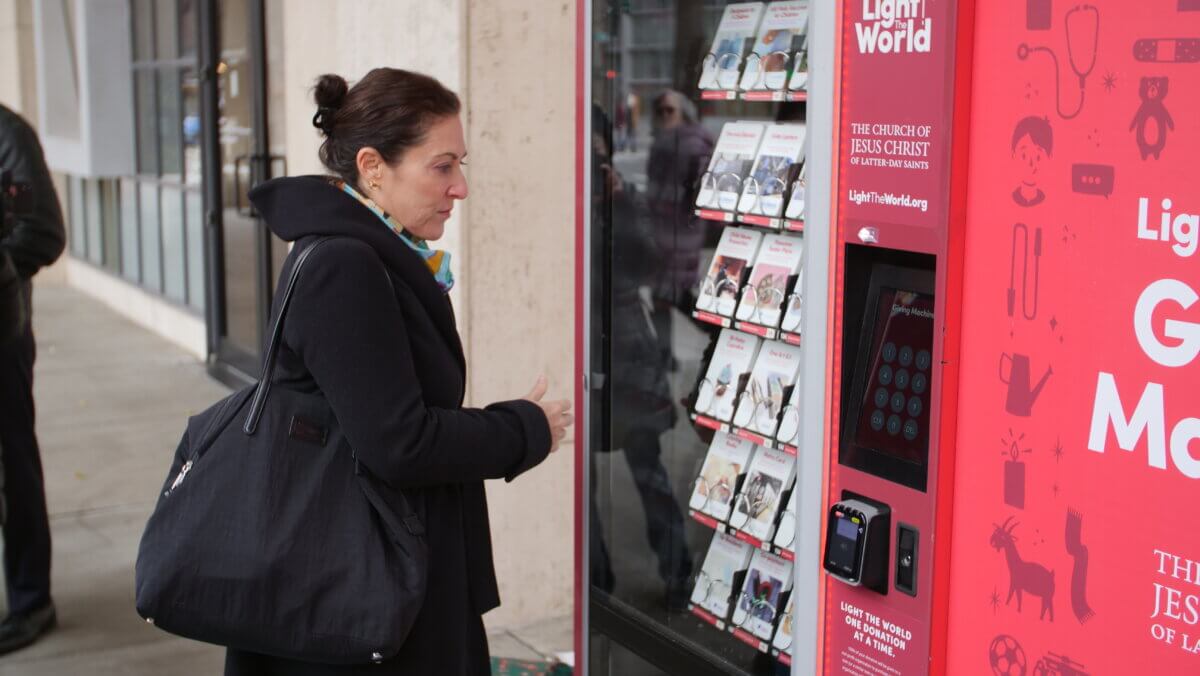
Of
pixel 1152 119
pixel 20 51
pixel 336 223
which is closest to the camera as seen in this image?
pixel 1152 119

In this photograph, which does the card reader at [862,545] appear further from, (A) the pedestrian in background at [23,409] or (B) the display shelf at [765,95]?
(A) the pedestrian in background at [23,409]

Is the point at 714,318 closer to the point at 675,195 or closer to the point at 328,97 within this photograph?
the point at 675,195

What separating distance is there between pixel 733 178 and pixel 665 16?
2.17ft

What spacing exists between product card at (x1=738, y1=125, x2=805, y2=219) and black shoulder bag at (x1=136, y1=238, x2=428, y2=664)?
3.59 feet

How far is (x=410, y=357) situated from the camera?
221 centimetres

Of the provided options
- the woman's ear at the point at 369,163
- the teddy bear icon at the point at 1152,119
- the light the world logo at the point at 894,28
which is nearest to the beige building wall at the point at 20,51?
the woman's ear at the point at 369,163

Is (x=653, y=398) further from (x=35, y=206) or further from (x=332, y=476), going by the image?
(x=35, y=206)

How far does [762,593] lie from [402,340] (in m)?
1.36

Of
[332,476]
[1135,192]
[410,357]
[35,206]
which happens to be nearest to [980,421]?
[1135,192]

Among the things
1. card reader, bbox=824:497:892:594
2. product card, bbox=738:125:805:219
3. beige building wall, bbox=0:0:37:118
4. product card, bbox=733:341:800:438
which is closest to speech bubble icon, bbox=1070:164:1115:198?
card reader, bbox=824:497:892:594

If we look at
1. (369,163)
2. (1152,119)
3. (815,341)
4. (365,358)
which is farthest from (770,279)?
(1152,119)

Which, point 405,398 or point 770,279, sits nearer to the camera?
point 405,398

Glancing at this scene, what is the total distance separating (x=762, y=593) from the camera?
10.3 feet

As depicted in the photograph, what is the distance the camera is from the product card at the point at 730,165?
3014mm
